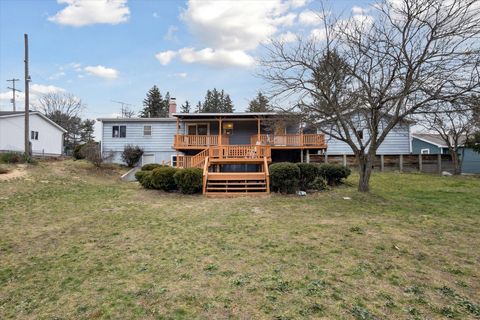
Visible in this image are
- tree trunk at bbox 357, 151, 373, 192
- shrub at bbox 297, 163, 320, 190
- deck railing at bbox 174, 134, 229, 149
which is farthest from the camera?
deck railing at bbox 174, 134, 229, 149

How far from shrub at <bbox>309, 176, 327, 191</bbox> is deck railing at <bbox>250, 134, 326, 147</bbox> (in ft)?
18.3

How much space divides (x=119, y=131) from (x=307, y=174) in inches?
643

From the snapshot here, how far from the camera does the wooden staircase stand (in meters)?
11.9

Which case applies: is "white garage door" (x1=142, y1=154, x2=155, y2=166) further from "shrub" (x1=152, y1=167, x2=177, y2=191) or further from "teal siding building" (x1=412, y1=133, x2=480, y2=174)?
"teal siding building" (x1=412, y1=133, x2=480, y2=174)

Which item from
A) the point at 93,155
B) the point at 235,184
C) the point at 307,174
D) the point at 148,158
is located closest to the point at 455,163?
the point at 307,174

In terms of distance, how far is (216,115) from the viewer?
59.0 ft

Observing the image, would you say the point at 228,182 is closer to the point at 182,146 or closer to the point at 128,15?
the point at 182,146

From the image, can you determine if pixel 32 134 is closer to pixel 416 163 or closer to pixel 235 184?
pixel 235 184

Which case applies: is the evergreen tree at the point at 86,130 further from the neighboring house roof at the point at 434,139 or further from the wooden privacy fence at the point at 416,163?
the neighboring house roof at the point at 434,139

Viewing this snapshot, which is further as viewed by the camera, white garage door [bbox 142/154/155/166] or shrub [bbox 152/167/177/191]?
white garage door [bbox 142/154/155/166]

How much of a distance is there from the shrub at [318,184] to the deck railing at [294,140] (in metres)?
5.58

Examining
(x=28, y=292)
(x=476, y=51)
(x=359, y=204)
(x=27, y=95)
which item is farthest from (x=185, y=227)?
(x=27, y=95)

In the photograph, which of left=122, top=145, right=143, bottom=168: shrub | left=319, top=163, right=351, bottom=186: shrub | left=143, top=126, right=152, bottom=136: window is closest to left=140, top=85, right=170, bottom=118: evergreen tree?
left=143, top=126, right=152, bottom=136: window

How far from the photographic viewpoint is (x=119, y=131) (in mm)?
22438
